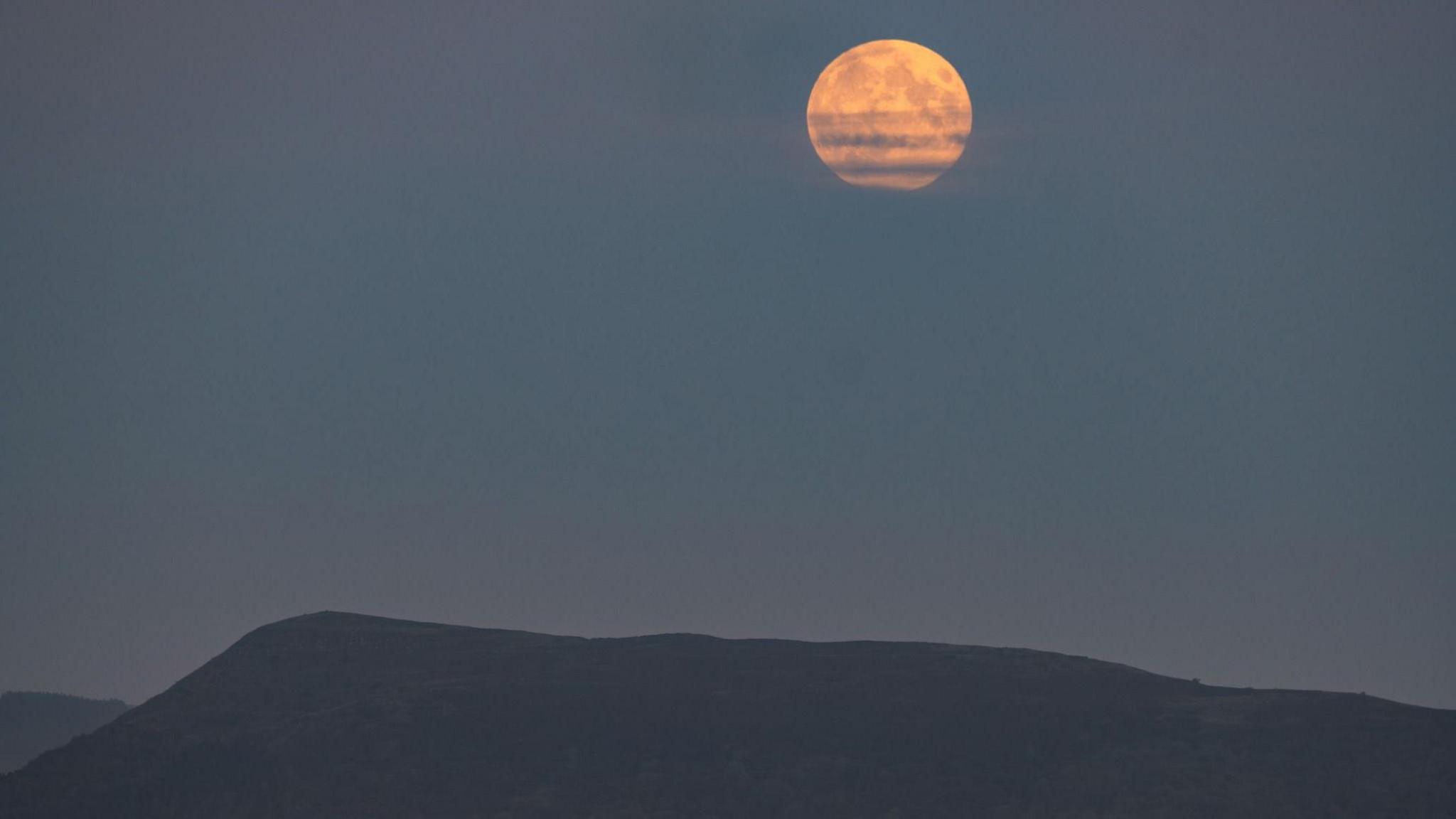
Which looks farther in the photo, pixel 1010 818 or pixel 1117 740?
pixel 1117 740

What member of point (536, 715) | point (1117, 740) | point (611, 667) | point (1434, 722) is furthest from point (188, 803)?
point (1434, 722)

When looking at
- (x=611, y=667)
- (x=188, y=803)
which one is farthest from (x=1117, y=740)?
(x=188, y=803)

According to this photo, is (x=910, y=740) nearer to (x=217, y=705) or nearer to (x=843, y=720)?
(x=843, y=720)

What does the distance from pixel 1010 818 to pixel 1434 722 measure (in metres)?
22.6

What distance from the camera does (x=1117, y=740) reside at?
95.7 m

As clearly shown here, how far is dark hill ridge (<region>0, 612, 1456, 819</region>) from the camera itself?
91062 millimetres

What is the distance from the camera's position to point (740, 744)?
97.5 m

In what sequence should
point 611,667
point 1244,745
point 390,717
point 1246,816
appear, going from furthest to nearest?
point 611,667
point 390,717
point 1244,745
point 1246,816

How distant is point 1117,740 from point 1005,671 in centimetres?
1168

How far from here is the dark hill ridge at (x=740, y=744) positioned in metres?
91.1

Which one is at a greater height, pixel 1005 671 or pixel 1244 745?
pixel 1005 671

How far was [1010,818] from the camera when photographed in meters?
89.8

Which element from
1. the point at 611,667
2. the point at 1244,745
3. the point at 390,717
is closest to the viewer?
the point at 1244,745

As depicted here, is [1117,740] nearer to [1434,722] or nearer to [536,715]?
[1434,722]
